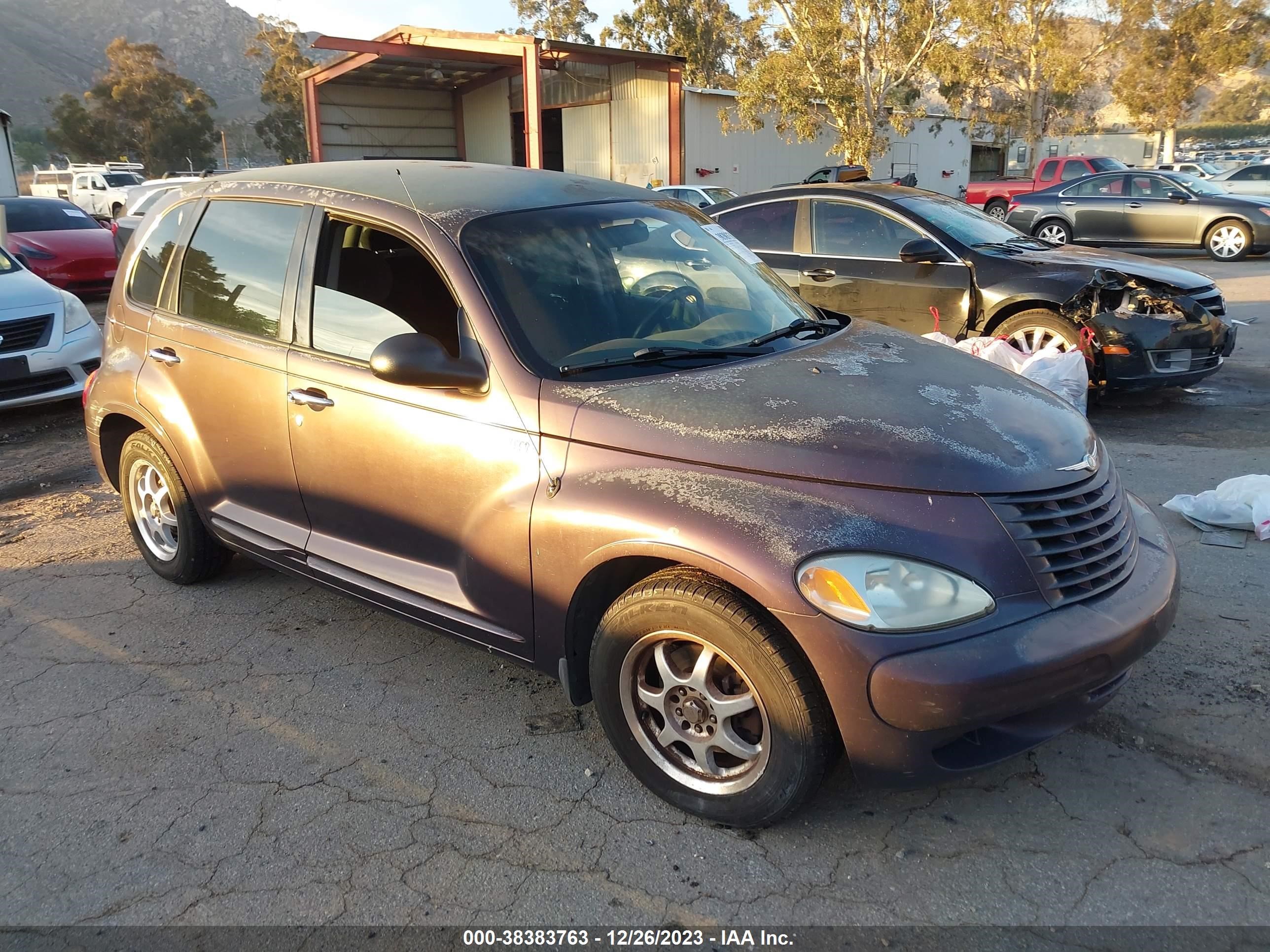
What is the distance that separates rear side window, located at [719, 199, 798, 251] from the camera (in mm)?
7973

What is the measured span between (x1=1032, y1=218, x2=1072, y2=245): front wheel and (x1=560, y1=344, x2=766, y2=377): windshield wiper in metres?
16.1

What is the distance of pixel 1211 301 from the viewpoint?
7.22m

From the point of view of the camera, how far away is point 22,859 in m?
2.72

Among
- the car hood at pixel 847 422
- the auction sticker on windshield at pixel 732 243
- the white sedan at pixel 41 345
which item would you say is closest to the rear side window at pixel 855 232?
the auction sticker on windshield at pixel 732 243

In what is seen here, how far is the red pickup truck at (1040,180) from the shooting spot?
21.2m

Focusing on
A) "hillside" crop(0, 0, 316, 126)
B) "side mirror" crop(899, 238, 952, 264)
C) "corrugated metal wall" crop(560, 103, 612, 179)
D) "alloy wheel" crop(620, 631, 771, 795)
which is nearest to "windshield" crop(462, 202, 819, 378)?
"alloy wheel" crop(620, 631, 771, 795)

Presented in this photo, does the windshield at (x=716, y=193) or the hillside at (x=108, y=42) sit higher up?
the hillside at (x=108, y=42)

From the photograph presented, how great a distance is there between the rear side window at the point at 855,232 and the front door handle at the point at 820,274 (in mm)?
152

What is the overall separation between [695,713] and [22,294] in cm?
772

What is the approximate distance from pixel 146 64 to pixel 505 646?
63.9 metres

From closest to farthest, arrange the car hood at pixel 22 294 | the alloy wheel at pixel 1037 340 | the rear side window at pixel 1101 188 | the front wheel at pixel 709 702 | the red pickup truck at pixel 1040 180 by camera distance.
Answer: the front wheel at pixel 709 702 < the alloy wheel at pixel 1037 340 < the car hood at pixel 22 294 < the rear side window at pixel 1101 188 < the red pickup truck at pixel 1040 180

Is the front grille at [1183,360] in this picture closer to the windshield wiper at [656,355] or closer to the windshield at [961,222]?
the windshield at [961,222]

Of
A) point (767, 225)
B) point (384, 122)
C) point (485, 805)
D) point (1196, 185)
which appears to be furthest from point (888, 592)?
point (384, 122)

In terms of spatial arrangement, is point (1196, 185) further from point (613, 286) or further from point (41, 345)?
point (41, 345)
